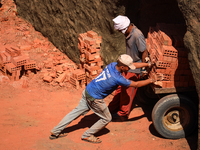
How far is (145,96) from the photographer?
20.5 ft

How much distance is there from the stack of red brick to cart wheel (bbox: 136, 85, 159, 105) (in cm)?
152

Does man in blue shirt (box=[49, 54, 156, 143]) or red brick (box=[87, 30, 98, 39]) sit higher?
red brick (box=[87, 30, 98, 39])

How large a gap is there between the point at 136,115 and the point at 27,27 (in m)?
6.46

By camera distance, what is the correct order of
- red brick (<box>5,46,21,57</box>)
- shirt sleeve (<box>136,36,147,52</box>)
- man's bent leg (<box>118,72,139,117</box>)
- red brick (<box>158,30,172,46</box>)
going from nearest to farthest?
1. red brick (<box>158,30,172,46</box>)
2. shirt sleeve (<box>136,36,147,52</box>)
3. man's bent leg (<box>118,72,139,117</box>)
4. red brick (<box>5,46,21,57</box>)

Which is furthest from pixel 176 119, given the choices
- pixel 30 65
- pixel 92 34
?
pixel 30 65

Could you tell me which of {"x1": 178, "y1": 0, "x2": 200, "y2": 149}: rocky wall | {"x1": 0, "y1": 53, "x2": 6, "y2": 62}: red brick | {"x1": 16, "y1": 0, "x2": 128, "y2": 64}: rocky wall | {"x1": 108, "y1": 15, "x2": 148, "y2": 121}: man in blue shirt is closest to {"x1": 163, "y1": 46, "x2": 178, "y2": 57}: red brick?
{"x1": 178, "y1": 0, "x2": 200, "y2": 149}: rocky wall

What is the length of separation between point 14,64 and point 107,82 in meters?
3.90

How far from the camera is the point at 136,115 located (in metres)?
6.09

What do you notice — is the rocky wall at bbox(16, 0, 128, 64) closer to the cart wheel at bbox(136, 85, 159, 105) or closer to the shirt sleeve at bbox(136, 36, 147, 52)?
the cart wheel at bbox(136, 85, 159, 105)

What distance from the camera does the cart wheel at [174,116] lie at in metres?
4.84

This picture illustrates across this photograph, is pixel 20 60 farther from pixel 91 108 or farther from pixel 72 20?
pixel 91 108

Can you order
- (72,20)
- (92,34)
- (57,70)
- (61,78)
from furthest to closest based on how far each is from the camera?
(72,20), (57,70), (61,78), (92,34)

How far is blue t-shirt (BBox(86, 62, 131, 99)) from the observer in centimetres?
453

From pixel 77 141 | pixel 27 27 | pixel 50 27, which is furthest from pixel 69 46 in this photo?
pixel 77 141
